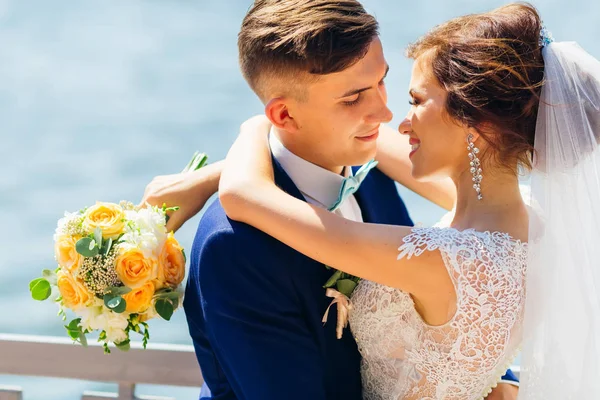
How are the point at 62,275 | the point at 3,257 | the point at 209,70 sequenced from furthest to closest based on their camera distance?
the point at 209,70
the point at 3,257
the point at 62,275

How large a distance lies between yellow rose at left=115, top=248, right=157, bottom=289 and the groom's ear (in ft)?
1.93

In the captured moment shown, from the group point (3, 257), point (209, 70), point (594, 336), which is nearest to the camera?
point (594, 336)

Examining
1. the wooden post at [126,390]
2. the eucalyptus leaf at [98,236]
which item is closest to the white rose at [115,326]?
the eucalyptus leaf at [98,236]

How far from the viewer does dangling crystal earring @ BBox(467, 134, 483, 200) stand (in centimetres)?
237

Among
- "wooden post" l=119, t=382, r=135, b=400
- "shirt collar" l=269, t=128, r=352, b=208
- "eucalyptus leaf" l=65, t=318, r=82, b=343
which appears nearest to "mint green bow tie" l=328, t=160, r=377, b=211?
"shirt collar" l=269, t=128, r=352, b=208

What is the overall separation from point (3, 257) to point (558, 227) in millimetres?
9396

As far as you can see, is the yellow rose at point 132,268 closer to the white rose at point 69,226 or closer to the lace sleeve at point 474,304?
the white rose at point 69,226

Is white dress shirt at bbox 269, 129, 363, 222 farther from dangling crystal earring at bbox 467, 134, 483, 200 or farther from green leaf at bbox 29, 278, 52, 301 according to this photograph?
green leaf at bbox 29, 278, 52, 301

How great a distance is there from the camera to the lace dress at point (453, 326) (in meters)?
2.22

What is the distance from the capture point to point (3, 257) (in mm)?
10523

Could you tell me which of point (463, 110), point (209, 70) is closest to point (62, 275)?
point (463, 110)

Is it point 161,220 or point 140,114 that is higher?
point 161,220

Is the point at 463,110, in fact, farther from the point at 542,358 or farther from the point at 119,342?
the point at 119,342

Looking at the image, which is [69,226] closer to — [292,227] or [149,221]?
[149,221]
